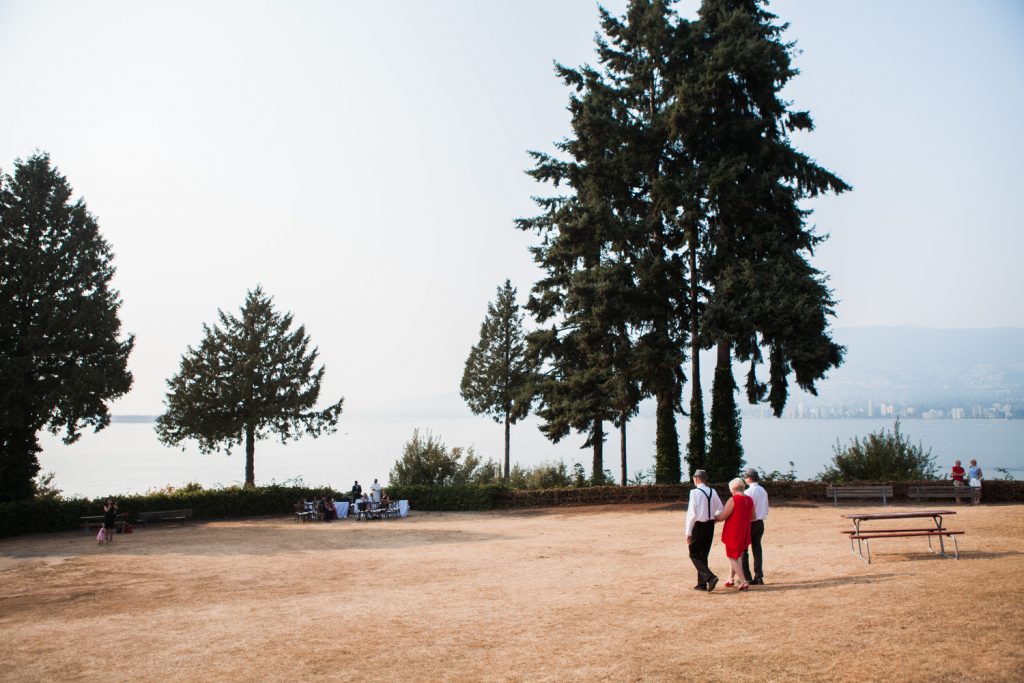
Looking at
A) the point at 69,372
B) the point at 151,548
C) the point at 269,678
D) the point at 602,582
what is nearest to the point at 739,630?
the point at 602,582

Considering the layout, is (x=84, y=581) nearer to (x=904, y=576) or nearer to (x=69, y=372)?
(x=904, y=576)

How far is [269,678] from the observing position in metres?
8.63

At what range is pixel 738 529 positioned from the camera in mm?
12094

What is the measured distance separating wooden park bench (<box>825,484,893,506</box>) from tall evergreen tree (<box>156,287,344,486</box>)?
108 feet

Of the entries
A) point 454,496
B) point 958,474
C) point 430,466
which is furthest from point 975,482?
point 430,466

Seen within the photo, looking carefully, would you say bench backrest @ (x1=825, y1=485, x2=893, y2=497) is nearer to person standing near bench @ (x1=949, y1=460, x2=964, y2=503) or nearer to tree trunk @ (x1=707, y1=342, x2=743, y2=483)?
person standing near bench @ (x1=949, y1=460, x2=964, y2=503)

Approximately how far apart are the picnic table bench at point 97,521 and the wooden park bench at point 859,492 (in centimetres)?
2662

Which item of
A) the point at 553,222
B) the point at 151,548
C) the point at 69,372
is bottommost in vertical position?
the point at 151,548

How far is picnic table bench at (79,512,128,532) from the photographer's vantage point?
27453 mm

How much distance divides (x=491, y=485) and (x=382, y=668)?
2426cm

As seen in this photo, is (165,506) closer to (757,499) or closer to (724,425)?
(724,425)

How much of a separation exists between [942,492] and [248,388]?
122ft

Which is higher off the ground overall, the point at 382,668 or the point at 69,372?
the point at 69,372

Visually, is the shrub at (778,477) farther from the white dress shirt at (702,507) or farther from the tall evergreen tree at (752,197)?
the white dress shirt at (702,507)
